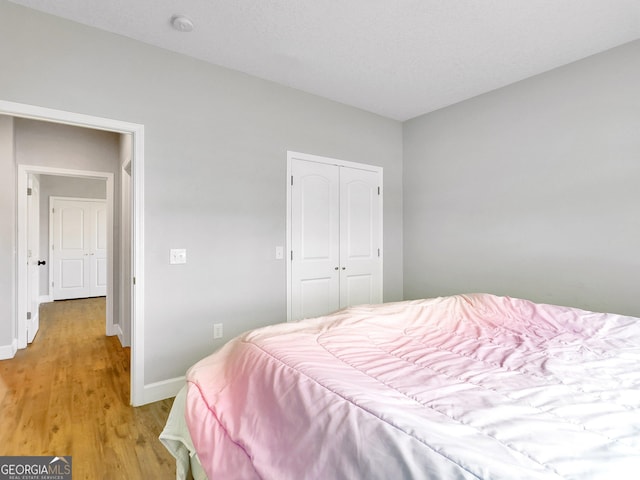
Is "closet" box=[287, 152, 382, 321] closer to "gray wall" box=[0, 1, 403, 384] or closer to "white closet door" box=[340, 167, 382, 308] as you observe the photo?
"white closet door" box=[340, 167, 382, 308]

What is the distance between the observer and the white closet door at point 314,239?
3.15 meters

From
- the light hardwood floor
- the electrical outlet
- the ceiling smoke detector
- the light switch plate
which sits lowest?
the light hardwood floor

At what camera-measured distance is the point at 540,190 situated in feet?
9.09

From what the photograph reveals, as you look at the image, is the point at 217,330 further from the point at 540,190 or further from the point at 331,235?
the point at 540,190

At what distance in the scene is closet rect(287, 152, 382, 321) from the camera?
3150mm

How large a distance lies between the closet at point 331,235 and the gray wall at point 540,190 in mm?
575

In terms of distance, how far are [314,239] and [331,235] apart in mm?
226

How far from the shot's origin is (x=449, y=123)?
11.4ft

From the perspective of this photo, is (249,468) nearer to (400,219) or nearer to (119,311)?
(400,219)

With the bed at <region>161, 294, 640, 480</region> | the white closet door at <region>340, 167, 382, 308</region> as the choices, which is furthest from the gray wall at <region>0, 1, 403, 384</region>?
the bed at <region>161, 294, 640, 480</region>

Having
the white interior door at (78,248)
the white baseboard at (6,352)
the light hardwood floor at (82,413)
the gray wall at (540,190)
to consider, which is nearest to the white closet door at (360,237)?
the gray wall at (540,190)

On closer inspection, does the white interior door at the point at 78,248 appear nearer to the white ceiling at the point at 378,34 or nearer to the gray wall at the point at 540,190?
the white ceiling at the point at 378,34

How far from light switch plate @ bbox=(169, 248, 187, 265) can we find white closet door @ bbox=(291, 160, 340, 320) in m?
0.98

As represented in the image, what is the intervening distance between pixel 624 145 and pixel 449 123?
149 centimetres
